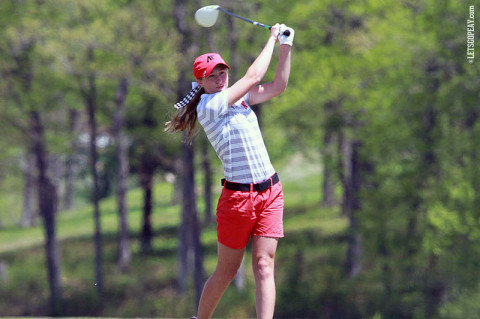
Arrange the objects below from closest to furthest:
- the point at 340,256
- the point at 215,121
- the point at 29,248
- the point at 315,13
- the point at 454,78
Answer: the point at 215,121 → the point at 454,78 → the point at 315,13 → the point at 340,256 → the point at 29,248

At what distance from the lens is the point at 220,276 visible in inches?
178

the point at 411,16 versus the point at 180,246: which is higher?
the point at 411,16

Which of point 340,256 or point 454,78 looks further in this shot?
point 340,256

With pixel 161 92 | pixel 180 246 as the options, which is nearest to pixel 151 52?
pixel 161 92

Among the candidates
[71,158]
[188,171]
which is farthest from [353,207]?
[71,158]

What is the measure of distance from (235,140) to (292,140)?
20601 mm

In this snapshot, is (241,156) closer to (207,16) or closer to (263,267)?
(263,267)

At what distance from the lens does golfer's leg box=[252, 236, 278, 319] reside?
4.35 m

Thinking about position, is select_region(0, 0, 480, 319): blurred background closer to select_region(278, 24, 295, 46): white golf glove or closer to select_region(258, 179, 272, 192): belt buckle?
select_region(278, 24, 295, 46): white golf glove

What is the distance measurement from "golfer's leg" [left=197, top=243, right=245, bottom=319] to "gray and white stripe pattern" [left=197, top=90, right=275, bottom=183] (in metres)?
0.49

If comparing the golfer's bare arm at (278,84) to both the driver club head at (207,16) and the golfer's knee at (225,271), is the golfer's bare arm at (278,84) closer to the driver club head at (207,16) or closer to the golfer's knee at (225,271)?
the driver club head at (207,16)

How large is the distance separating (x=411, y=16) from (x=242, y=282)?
33.8ft

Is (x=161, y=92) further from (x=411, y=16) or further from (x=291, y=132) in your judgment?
(x=411, y=16)

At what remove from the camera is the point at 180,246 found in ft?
87.1
